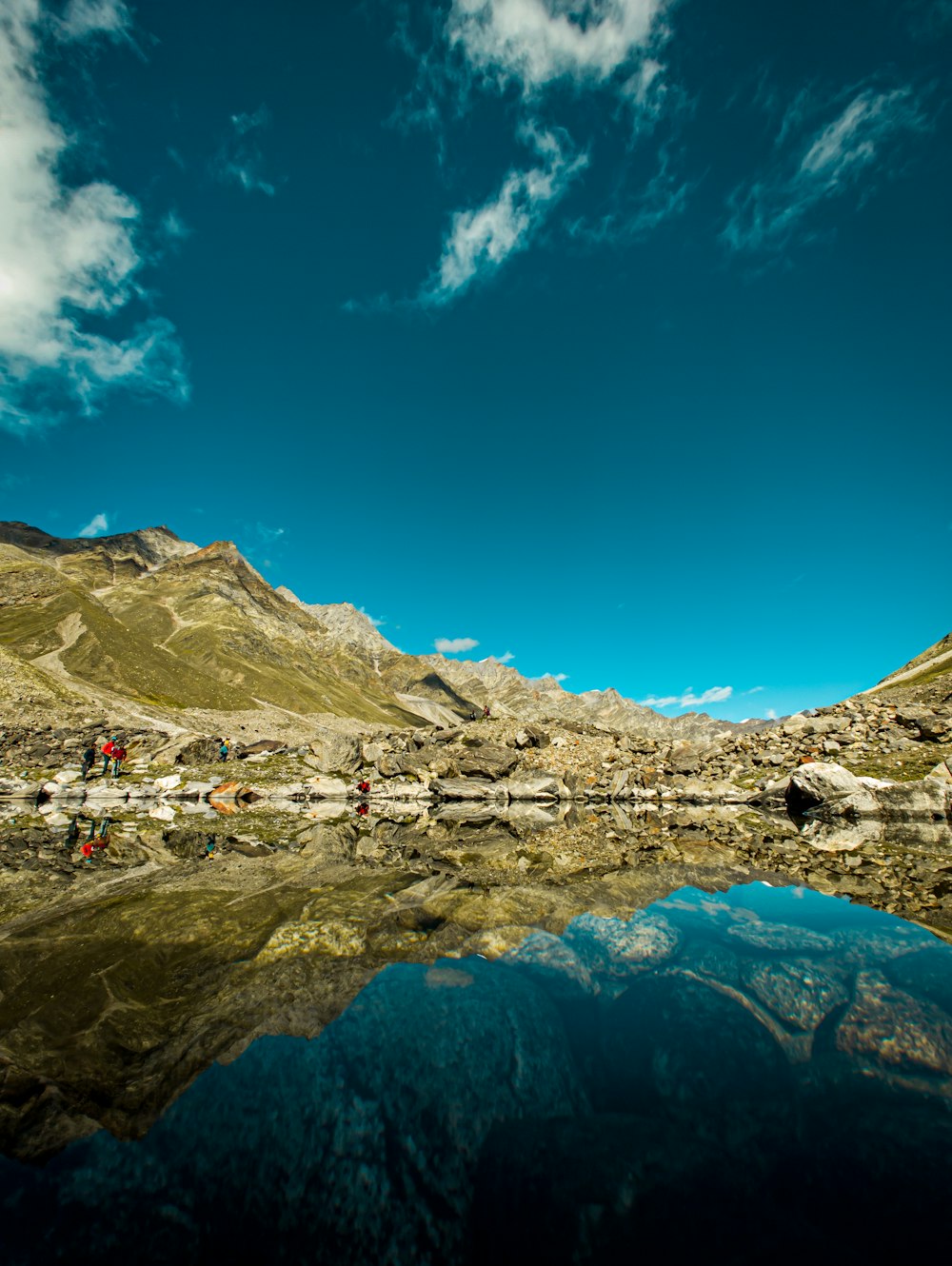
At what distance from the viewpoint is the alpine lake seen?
400cm

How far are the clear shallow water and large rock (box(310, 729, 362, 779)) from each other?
44.8 meters

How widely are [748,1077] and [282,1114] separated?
510cm

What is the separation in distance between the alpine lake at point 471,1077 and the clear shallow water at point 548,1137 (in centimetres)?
3

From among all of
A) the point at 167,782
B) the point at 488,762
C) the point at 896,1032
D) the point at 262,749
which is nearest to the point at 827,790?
the point at 488,762

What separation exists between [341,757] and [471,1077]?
4915cm

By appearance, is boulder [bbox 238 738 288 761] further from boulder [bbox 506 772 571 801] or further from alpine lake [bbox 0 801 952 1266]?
alpine lake [bbox 0 801 952 1266]

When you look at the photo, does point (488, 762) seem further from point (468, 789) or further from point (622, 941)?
point (622, 941)

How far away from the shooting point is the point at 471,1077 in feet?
19.8

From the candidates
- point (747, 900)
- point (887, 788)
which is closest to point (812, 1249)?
point (747, 900)

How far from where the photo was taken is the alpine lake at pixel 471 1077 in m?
4.00

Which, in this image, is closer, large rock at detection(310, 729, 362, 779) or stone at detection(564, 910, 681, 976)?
stone at detection(564, 910, 681, 976)

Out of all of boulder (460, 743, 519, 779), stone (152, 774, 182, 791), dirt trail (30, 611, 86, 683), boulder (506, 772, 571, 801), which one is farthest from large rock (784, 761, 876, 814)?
dirt trail (30, 611, 86, 683)

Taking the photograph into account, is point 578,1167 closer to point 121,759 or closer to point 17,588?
point 121,759

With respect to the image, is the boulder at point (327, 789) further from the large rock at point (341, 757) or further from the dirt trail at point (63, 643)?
the dirt trail at point (63, 643)
